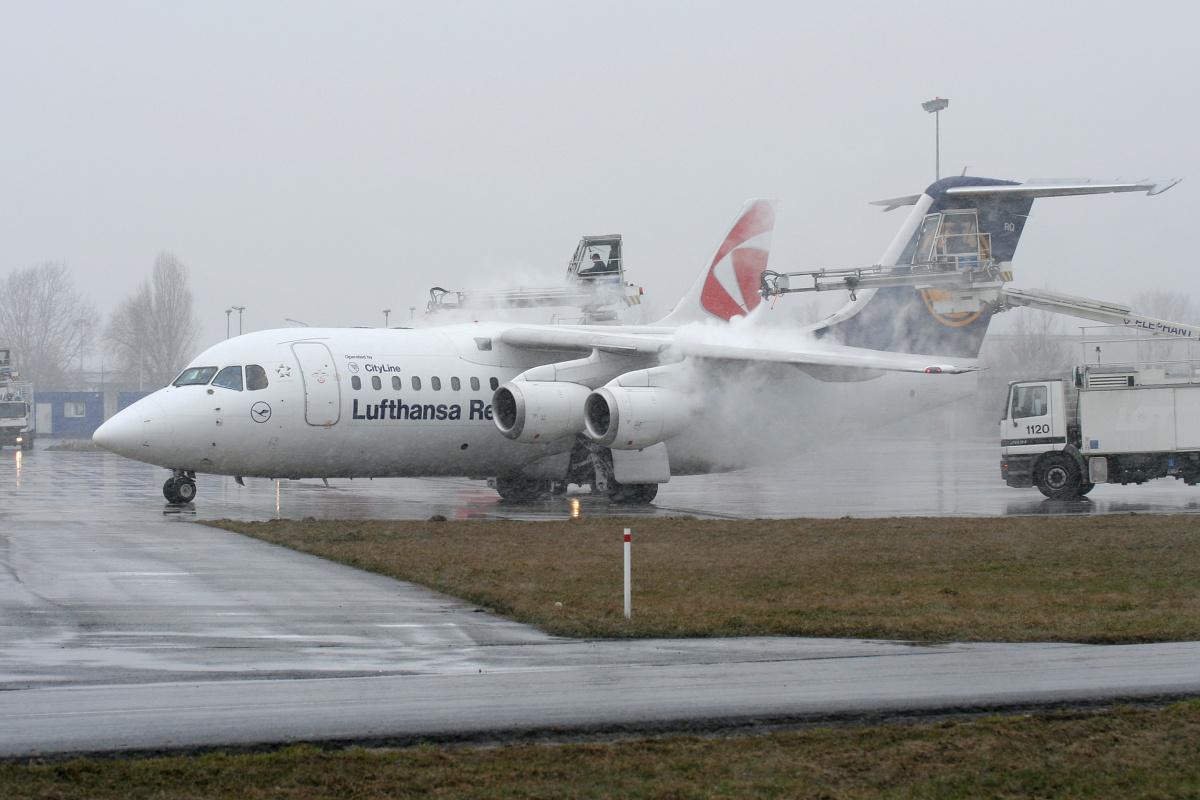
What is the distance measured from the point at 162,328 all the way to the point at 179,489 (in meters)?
80.1

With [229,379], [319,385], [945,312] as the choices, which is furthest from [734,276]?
[229,379]

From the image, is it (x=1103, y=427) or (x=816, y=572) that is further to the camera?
(x=1103, y=427)

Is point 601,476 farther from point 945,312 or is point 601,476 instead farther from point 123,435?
point 123,435

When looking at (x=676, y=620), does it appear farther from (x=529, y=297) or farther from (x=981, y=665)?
(x=529, y=297)

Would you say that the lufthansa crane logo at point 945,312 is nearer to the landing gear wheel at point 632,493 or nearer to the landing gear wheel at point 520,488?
the landing gear wheel at point 632,493

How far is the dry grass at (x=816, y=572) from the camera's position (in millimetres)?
10406

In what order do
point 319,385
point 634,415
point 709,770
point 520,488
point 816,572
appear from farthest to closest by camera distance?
point 520,488 → point 634,415 → point 319,385 → point 816,572 → point 709,770

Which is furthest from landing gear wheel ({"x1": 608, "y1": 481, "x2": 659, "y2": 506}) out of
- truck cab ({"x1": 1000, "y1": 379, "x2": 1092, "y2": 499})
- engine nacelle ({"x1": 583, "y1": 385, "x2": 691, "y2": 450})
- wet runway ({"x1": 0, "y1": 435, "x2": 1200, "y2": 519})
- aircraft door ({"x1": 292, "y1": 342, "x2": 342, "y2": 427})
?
truck cab ({"x1": 1000, "y1": 379, "x2": 1092, "y2": 499})

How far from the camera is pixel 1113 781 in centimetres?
609

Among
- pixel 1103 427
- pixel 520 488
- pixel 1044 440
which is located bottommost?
pixel 520 488

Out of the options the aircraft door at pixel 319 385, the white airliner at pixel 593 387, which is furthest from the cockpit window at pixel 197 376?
the aircraft door at pixel 319 385

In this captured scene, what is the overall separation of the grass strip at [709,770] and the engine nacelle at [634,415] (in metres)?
16.2

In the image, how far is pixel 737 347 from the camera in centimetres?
2373

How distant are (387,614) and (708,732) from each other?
4709 mm
